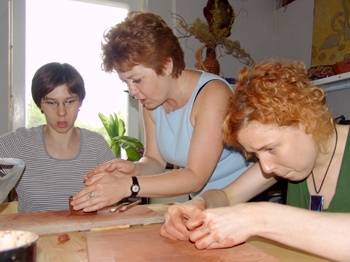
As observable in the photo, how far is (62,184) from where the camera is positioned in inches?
75.2

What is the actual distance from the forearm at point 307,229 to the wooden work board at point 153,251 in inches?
Result: 2.8

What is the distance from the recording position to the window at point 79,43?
308 cm

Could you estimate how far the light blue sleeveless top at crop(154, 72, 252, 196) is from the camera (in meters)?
1.61

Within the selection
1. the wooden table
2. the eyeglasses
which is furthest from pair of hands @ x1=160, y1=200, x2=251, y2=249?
the eyeglasses

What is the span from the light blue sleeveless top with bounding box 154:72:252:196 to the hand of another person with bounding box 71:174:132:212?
1.16ft

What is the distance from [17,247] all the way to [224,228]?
512mm

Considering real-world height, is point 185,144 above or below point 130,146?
above

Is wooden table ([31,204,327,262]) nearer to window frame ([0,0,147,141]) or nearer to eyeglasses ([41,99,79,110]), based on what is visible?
eyeglasses ([41,99,79,110])

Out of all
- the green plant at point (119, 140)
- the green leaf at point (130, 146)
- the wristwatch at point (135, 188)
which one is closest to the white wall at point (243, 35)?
the green plant at point (119, 140)

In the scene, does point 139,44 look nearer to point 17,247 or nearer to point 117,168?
point 117,168

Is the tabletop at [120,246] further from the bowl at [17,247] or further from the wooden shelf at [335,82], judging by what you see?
the wooden shelf at [335,82]

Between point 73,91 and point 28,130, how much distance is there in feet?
1.08

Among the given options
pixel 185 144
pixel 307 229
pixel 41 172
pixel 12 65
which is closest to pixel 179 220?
pixel 307 229

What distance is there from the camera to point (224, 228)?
96cm
